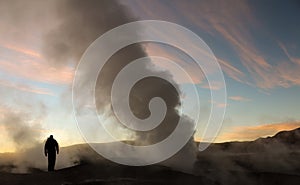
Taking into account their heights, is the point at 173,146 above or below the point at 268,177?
above

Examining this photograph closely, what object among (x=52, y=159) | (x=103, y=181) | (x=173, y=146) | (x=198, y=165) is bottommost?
(x=103, y=181)

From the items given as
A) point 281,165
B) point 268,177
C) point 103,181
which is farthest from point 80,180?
point 281,165

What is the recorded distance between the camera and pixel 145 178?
32312 millimetres

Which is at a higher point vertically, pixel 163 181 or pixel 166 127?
pixel 166 127

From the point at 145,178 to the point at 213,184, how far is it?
6.40 meters

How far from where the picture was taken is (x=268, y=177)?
4650 centimetres

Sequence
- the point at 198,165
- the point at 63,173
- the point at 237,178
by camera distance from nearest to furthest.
→ the point at 63,173
the point at 237,178
the point at 198,165

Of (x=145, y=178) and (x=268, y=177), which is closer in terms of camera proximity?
(x=145, y=178)

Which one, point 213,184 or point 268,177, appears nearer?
point 213,184

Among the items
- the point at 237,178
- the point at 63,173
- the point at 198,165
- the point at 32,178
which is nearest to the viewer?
the point at 32,178

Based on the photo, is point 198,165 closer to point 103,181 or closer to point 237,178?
point 237,178

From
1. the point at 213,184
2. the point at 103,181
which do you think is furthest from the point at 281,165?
the point at 103,181

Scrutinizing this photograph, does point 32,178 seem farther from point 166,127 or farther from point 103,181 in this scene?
point 166,127

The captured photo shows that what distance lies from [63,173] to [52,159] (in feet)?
4.18
